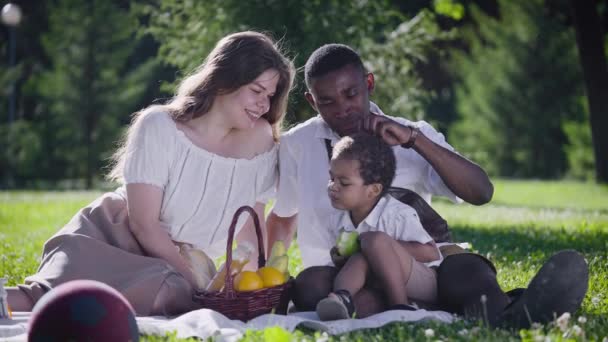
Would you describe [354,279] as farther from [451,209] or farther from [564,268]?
[451,209]

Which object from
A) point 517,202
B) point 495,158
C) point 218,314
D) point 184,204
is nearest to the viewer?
point 218,314

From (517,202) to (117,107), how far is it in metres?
14.6

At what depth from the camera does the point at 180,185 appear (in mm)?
5426

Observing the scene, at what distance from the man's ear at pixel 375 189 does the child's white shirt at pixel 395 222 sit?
0.21 ft

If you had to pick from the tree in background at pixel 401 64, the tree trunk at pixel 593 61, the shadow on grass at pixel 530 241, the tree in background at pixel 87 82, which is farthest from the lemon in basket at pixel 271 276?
the tree in background at pixel 87 82

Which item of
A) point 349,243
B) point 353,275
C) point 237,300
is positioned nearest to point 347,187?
point 349,243

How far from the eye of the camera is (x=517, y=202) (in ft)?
53.8

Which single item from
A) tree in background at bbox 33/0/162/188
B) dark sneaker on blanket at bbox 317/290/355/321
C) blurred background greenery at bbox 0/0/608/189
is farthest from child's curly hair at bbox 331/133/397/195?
tree in background at bbox 33/0/162/188

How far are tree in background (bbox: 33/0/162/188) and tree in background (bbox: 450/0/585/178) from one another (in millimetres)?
11390

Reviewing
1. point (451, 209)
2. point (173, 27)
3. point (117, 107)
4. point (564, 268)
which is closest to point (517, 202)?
point (451, 209)

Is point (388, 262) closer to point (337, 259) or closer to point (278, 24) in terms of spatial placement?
point (337, 259)

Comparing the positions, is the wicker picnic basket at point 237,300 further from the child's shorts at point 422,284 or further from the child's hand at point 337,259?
the child's shorts at point 422,284

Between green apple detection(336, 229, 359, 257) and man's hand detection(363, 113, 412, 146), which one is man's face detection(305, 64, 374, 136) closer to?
man's hand detection(363, 113, 412, 146)

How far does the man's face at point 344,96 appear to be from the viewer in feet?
16.3
